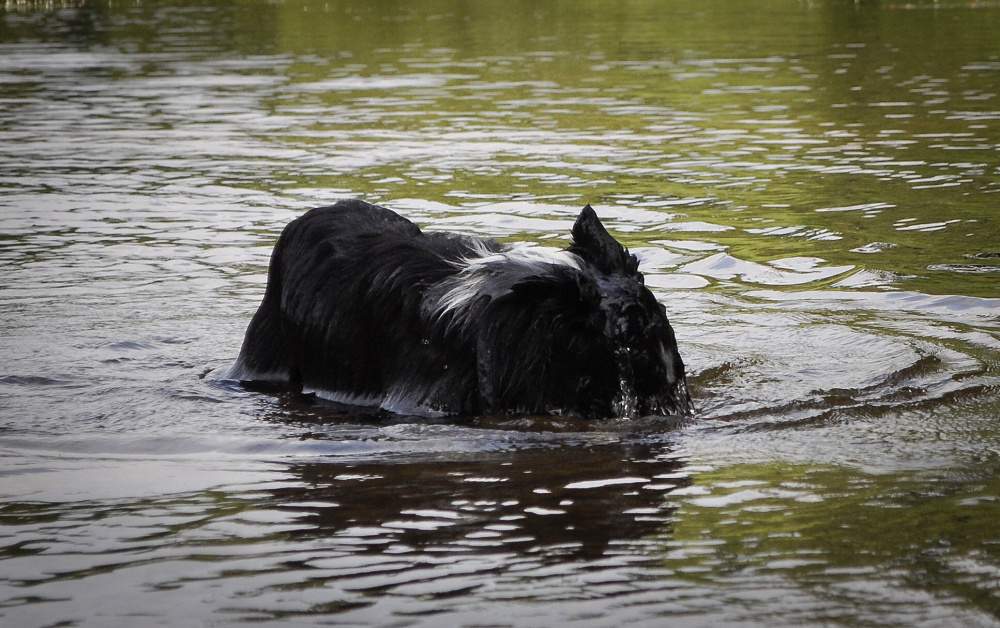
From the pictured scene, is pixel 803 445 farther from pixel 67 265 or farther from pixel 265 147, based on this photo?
pixel 265 147

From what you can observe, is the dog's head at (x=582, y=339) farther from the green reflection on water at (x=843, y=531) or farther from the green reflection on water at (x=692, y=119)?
the green reflection on water at (x=692, y=119)

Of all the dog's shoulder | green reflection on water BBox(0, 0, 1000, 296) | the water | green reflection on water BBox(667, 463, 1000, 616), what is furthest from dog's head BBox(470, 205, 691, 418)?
green reflection on water BBox(0, 0, 1000, 296)

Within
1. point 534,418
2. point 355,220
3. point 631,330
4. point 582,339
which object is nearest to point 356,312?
point 355,220

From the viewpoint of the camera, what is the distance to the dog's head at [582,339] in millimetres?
6906

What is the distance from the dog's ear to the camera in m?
7.04

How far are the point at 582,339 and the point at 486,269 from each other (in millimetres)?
688

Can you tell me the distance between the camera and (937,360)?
8305 mm

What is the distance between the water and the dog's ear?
2.51 ft

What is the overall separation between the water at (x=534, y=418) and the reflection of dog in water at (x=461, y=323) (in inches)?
7.8

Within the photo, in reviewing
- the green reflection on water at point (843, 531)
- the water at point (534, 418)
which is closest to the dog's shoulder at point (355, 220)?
the water at point (534, 418)

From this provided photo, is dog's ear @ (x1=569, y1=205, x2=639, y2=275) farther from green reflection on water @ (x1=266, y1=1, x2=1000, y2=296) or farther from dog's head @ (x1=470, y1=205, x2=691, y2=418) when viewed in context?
green reflection on water @ (x1=266, y1=1, x2=1000, y2=296)

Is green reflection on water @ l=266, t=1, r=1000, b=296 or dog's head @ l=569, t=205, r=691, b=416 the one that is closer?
dog's head @ l=569, t=205, r=691, b=416

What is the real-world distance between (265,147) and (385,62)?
40.7 feet

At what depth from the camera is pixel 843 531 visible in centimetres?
538
